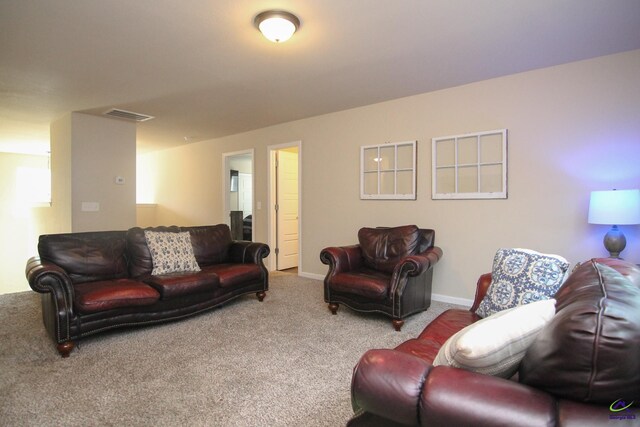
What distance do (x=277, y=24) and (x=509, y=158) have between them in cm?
260

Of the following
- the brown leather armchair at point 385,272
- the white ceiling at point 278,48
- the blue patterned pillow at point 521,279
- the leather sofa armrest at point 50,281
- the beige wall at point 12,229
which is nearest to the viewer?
the blue patterned pillow at point 521,279

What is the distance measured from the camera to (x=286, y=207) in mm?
5707

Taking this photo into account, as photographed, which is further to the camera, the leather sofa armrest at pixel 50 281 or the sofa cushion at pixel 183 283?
the sofa cushion at pixel 183 283

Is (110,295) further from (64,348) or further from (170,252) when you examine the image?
(170,252)

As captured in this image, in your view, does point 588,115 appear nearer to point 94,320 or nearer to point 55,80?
point 94,320

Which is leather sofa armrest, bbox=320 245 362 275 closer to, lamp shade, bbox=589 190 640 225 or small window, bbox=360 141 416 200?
small window, bbox=360 141 416 200

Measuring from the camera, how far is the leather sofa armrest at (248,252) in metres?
3.99

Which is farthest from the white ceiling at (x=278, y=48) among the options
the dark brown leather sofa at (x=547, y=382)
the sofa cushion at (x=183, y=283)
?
the dark brown leather sofa at (x=547, y=382)

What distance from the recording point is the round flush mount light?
2.27 metres

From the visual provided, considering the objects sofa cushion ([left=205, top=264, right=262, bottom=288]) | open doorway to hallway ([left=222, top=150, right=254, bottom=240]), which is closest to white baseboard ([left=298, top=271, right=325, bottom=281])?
sofa cushion ([left=205, top=264, right=262, bottom=288])

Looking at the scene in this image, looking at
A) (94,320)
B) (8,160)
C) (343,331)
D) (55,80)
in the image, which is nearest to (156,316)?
(94,320)

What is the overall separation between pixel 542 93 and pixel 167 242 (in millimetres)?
4031

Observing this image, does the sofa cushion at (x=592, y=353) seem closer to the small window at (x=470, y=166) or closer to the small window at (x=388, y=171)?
the small window at (x=470, y=166)

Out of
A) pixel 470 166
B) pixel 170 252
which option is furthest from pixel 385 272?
pixel 170 252
